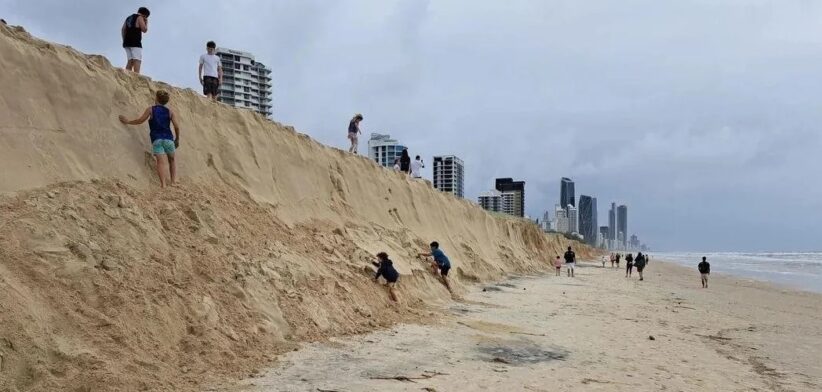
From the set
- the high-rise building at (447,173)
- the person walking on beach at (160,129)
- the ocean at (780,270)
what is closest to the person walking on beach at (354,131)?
the person walking on beach at (160,129)

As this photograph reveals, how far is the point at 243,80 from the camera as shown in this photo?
1187 inches

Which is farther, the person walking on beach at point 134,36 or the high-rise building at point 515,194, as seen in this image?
the high-rise building at point 515,194

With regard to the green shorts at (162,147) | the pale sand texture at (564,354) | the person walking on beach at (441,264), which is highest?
the green shorts at (162,147)

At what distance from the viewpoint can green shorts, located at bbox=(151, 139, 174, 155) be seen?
884 centimetres

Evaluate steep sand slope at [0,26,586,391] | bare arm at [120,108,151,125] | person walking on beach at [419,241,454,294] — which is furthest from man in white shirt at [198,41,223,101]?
person walking on beach at [419,241,454,294]

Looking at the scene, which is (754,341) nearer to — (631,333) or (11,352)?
(631,333)

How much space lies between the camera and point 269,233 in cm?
1025

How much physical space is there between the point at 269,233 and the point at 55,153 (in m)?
3.78

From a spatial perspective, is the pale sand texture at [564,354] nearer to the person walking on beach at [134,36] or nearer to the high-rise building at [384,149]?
the person walking on beach at [134,36]

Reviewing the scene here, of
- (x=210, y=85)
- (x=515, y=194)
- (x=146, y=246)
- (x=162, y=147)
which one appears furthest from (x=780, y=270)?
(x=515, y=194)

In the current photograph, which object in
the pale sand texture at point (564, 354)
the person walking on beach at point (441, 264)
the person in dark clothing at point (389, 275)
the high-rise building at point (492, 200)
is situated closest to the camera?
the pale sand texture at point (564, 354)

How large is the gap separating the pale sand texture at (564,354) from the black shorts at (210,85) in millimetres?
6888

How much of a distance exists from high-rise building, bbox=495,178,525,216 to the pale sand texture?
9942 cm

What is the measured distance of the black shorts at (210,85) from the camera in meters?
12.1
